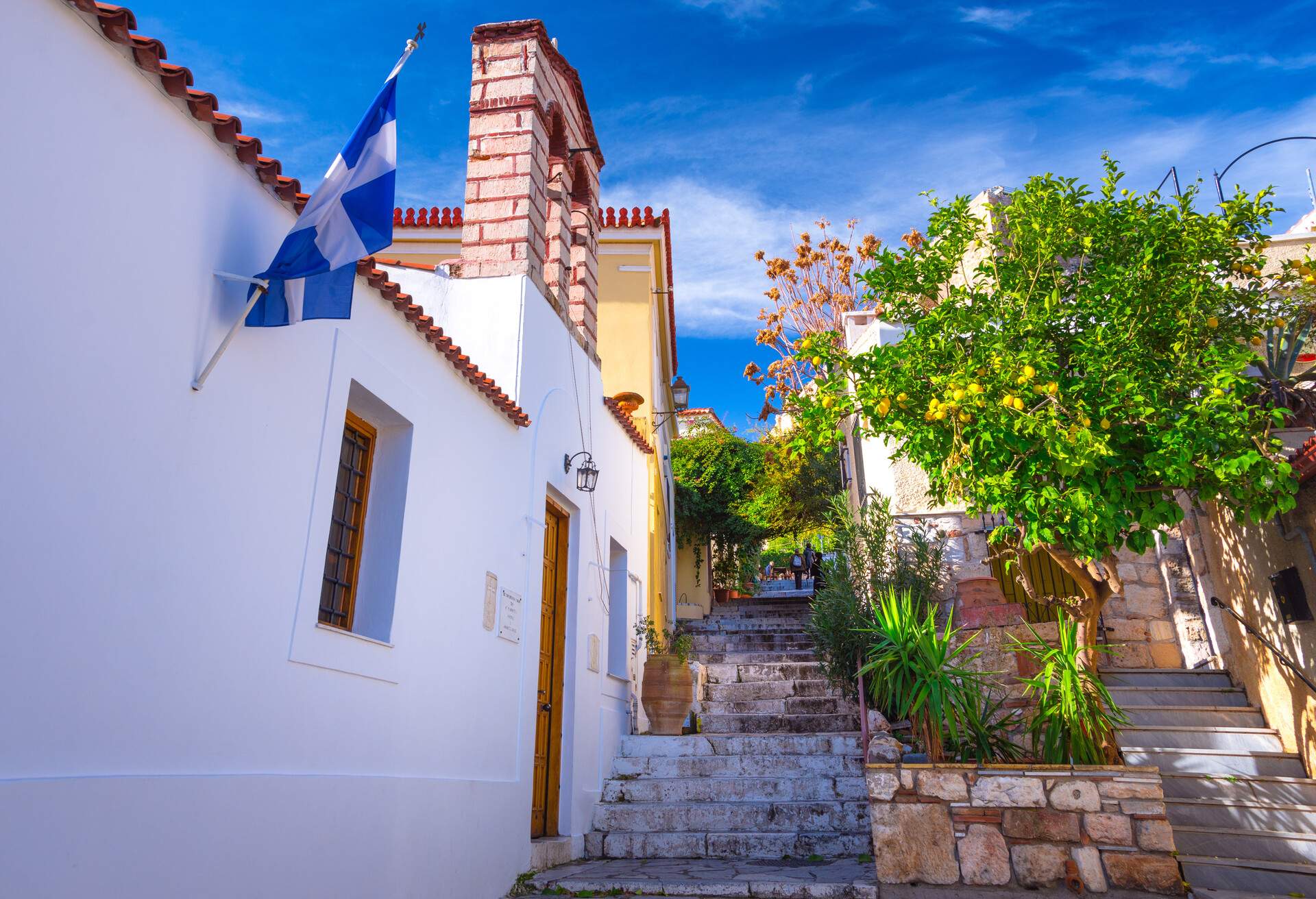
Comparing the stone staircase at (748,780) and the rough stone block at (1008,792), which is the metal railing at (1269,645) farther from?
the stone staircase at (748,780)

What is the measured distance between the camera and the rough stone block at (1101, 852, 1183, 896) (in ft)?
17.1

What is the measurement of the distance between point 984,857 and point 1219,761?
2.83 m

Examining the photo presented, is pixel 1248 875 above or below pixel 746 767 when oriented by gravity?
below

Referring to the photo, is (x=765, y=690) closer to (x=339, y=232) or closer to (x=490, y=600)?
(x=490, y=600)

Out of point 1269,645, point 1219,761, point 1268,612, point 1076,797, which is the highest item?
point 1268,612

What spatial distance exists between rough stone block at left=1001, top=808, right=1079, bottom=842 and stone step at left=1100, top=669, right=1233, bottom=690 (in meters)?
3.40

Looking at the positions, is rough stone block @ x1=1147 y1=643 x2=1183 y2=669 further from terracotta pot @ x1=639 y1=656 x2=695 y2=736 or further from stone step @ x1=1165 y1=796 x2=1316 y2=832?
terracotta pot @ x1=639 y1=656 x2=695 y2=736

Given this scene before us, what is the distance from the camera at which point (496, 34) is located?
759 centimetres

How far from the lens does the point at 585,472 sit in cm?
788

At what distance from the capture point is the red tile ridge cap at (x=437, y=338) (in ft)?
15.3

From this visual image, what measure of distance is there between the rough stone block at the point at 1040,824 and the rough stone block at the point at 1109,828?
78 mm

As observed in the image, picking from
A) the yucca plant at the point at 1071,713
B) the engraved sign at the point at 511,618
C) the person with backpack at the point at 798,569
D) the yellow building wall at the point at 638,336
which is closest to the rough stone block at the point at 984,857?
the yucca plant at the point at 1071,713

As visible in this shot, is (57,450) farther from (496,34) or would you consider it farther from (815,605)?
(815,605)

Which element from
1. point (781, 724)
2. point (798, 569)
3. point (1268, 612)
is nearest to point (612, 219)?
point (781, 724)
